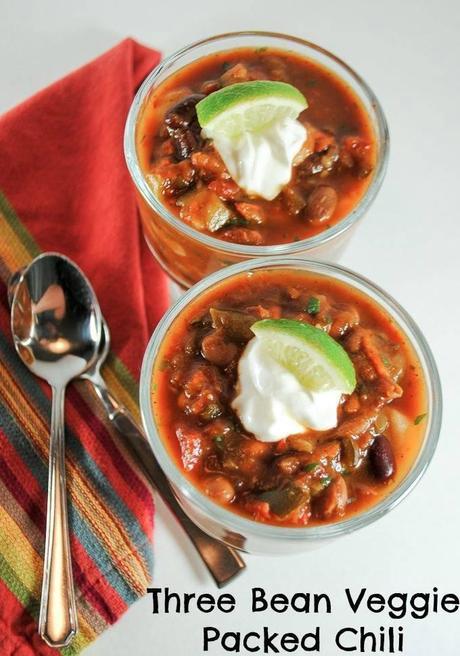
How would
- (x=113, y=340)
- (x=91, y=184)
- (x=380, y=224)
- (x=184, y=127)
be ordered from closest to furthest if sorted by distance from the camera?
(x=184, y=127), (x=113, y=340), (x=91, y=184), (x=380, y=224)

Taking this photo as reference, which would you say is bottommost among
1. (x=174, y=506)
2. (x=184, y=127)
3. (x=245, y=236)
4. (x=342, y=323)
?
(x=174, y=506)

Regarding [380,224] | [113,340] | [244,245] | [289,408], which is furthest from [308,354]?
[380,224]

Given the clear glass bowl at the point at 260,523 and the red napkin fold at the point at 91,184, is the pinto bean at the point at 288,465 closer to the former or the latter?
the clear glass bowl at the point at 260,523

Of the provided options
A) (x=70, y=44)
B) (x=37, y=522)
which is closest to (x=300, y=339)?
(x=37, y=522)

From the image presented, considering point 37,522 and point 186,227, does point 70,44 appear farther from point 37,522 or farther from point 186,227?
point 37,522

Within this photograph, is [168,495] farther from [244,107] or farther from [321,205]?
[244,107]

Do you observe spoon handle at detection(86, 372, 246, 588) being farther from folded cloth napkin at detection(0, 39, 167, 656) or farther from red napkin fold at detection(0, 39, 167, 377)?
red napkin fold at detection(0, 39, 167, 377)

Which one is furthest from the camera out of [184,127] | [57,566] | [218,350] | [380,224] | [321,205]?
[380,224]
